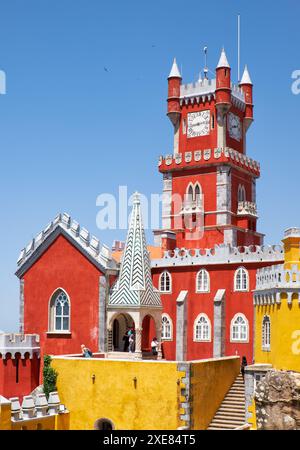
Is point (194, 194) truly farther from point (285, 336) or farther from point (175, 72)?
point (285, 336)

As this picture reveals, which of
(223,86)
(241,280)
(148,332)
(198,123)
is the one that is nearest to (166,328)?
(148,332)

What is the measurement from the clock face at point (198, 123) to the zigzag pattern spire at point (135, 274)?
12.9 m

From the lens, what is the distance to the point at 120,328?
131 ft

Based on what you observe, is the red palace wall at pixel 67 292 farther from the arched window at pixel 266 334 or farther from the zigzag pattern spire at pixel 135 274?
the arched window at pixel 266 334

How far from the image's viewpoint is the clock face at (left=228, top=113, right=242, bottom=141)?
50875mm

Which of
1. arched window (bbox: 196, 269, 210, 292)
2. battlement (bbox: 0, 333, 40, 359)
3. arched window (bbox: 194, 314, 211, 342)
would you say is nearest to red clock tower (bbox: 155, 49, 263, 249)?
arched window (bbox: 196, 269, 210, 292)

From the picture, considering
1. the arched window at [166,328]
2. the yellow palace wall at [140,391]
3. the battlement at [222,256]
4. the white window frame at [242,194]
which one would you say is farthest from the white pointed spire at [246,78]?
the yellow palace wall at [140,391]

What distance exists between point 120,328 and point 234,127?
1878cm

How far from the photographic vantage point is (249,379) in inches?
1160

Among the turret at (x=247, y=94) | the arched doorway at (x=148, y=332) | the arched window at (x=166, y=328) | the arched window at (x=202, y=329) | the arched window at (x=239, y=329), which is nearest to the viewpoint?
the arched window at (x=239, y=329)

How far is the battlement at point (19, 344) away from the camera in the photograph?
3769 centimetres

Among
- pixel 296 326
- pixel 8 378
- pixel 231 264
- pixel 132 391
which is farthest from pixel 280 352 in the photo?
pixel 8 378

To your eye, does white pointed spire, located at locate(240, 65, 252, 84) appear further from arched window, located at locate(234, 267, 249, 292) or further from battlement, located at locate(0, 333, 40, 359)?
battlement, located at locate(0, 333, 40, 359)
